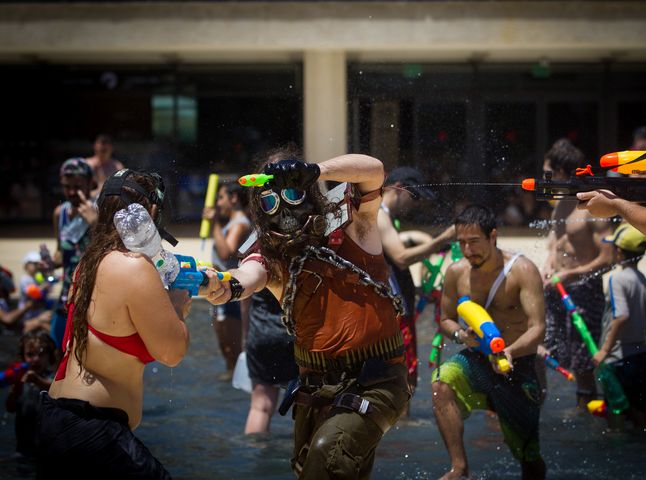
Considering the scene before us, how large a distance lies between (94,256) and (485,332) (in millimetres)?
2304

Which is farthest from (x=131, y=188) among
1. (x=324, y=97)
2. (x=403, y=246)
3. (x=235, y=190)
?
(x=324, y=97)

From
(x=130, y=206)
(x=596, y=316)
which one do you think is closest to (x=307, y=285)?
(x=130, y=206)

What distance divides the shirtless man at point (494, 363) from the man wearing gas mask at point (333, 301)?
3.93ft

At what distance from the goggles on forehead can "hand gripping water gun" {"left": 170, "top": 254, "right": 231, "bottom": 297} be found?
39 cm

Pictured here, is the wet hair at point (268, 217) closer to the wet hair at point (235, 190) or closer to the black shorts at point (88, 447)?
the black shorts at point (88, 447)

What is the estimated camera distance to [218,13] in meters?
16.5

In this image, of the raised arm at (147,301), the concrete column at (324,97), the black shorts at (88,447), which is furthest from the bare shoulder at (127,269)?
the concrete column at (324,97)

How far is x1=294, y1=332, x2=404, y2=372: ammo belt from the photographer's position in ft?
14.4

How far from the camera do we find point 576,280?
7.50 meters

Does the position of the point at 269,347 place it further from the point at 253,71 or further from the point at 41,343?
the point at 253,71

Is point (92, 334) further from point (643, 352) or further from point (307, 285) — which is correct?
point (643, 352)

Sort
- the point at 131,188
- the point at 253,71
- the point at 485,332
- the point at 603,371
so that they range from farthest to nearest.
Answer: the point at 253,71, the point at 603,371, the point at 485,332, the point at 131,188

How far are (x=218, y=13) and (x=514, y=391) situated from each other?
39.3 feet

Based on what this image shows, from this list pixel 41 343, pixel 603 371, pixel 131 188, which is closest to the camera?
pixel 131 188
